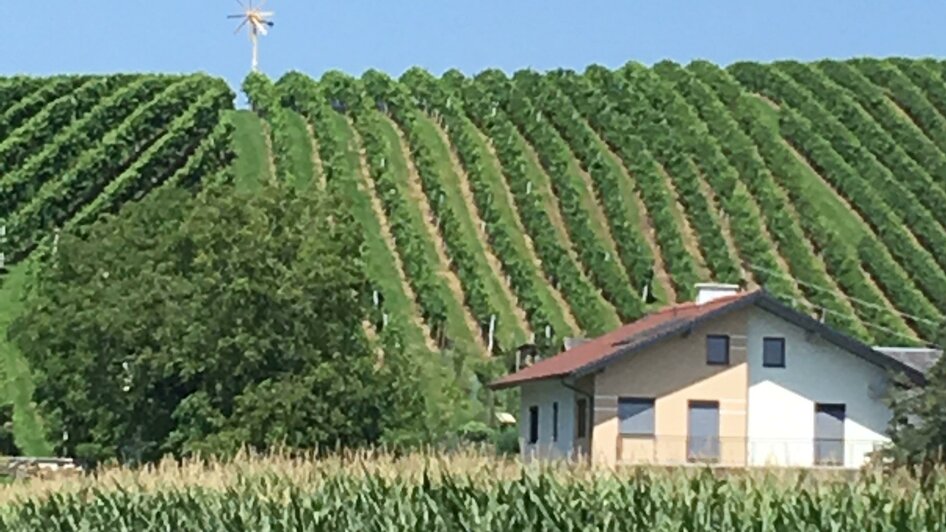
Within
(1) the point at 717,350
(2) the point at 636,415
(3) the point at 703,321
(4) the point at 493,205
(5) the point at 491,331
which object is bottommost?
(2) the point at 636,415

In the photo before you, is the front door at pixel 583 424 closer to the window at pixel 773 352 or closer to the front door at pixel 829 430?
the window at pixel 773 352

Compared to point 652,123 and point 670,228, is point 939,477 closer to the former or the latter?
point 670,228

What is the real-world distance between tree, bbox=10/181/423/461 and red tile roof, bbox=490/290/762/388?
3.35 meters

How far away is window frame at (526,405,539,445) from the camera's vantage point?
4299 centimetres

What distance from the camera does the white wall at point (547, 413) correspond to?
3988cm

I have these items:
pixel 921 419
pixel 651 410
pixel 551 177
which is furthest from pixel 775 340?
pixel 551 177

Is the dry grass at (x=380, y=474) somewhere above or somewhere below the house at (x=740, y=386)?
below

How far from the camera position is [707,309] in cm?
3938

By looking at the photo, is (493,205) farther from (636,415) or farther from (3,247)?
(636,415)

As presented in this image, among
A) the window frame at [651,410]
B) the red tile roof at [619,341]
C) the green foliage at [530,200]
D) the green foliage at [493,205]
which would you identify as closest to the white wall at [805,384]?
the red tile roof at [619,341]

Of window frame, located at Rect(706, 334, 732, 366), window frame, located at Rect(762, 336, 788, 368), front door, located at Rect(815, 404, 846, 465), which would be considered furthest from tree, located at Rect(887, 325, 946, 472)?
window frame, located at Rect(706, 334, 732, 366)

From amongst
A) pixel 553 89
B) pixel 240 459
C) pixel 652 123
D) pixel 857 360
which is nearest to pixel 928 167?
pixel 652 123

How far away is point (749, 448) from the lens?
36875 mm

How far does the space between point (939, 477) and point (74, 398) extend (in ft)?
109
